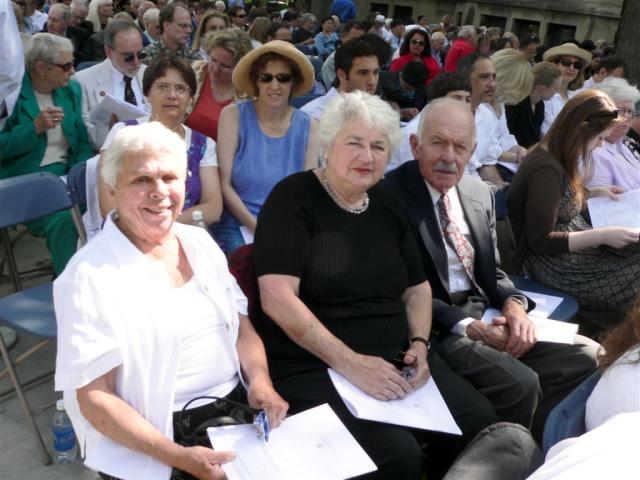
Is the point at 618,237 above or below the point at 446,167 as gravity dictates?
below

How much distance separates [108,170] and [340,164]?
34.3 inches

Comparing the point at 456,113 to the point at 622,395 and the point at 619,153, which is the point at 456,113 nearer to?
the point at 622,395

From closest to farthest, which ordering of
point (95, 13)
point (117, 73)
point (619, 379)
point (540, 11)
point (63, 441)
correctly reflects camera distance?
point (619, 379), point (63, 441), point (117, 73), point (95, 13), point (540, 11)

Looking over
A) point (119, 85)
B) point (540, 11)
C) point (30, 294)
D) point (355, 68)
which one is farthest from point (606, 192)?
point (540, 11)

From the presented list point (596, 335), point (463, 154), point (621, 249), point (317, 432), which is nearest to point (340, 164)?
point (463, 154)

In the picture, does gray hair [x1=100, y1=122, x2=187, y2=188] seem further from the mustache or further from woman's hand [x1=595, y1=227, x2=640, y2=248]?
→ woman's hand [x1=595, y1=227, x2=640, y2=248]

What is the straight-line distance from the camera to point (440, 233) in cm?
295

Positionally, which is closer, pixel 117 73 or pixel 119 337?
pixel 119 337

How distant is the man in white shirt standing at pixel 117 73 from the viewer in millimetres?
4629

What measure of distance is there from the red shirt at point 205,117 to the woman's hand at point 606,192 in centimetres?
235

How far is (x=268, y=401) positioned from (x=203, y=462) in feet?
1.08

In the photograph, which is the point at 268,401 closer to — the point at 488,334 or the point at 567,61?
the point at 488,334

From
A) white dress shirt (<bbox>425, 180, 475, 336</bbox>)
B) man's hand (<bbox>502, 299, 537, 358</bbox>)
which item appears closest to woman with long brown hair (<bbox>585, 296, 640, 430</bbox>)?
man's hand (<bbox>502, 299, 537, 358</bbox>)

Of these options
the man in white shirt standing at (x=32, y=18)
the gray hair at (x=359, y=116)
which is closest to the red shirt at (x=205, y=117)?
the gray hair at (x=359, y=116)
